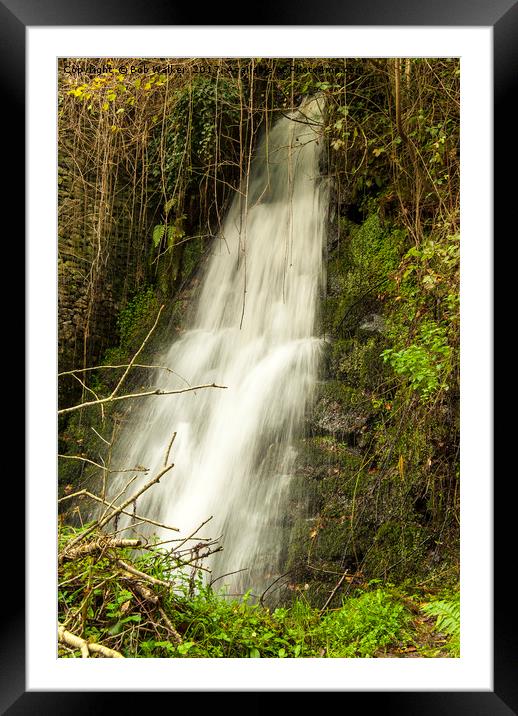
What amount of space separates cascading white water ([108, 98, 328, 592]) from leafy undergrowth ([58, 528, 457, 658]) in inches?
10.8

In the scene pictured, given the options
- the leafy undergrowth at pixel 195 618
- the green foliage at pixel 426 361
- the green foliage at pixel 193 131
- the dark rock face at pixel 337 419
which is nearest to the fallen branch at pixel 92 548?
the leafy undergrowth at pixel 195 618

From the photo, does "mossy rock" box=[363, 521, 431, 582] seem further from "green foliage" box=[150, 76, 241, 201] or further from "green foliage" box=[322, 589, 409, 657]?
"green foliage" box=[150, 76, 241, 201]

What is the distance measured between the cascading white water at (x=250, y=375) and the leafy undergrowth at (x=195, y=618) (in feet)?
0.90

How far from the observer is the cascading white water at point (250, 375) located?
2684mm

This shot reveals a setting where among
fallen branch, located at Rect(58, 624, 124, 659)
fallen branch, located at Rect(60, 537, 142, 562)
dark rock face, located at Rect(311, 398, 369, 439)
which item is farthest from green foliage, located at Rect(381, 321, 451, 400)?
fallen branch, located at Rect(58, 624, 124, 659)

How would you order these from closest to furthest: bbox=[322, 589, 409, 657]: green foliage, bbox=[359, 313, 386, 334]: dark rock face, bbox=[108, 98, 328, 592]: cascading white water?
bbox=[322, 589, 409, 657]: green foliage
bbox=[108, 98, 328, 592]: cascading white water
bbox=[359, 313, 386, 334]: dark rock face

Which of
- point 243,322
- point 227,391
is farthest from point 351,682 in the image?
point 243,322

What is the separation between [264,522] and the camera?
2666 mm

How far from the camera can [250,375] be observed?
2.86 metres

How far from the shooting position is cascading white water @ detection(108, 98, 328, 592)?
8.80 ft

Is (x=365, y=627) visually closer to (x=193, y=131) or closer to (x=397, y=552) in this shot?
(x=397, y=552)

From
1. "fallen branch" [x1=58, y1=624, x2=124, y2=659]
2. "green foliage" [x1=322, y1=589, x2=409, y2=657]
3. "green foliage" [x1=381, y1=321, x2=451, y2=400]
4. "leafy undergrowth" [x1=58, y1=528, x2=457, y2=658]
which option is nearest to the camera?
"fallen branch" [x1=58, y1=624, x2=124, y2=659]
